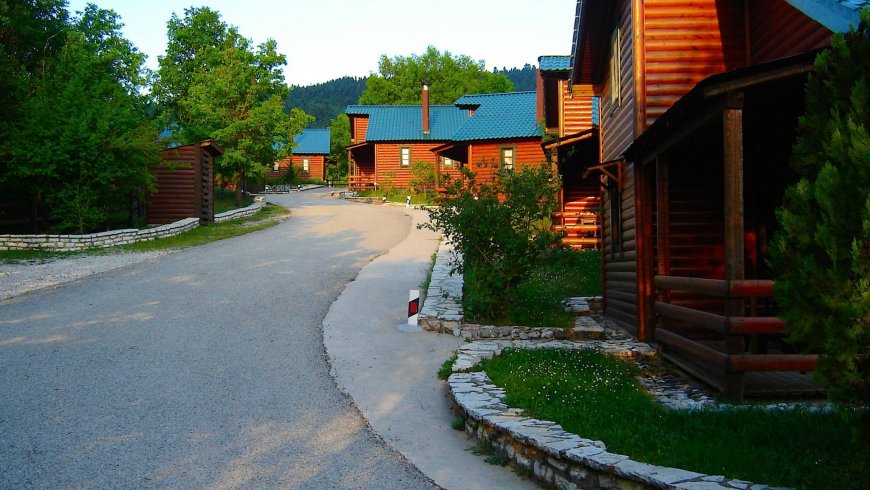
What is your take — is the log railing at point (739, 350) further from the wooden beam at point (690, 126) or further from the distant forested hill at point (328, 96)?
the distant forested hill at point (328, 96)

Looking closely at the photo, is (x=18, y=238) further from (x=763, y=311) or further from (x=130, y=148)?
(x=763, y=311)

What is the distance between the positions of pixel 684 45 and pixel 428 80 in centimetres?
6881

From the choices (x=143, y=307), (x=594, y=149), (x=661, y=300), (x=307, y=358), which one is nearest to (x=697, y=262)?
(x=661, y=300)

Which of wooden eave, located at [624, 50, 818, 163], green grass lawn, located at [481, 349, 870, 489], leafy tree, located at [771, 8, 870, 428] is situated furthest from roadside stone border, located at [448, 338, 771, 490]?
wooden eave, located at [624, 50, 818, 163]

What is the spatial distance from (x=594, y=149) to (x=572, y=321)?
7.53 metres

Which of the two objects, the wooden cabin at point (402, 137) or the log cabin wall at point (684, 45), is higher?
the wooden cabin at point (402, 137)

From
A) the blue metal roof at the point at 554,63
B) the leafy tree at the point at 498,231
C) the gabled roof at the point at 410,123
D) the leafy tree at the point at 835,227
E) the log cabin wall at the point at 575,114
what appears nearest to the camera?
the leafy tree at the point at 835,227

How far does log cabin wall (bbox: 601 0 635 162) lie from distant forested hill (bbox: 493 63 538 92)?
15411 centimetres

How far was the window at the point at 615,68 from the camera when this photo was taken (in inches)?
516

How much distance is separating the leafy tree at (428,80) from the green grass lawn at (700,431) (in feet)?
232

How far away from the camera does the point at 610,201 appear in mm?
14297

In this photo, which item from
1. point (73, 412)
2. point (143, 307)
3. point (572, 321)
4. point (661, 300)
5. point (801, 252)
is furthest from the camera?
point (143, 307)

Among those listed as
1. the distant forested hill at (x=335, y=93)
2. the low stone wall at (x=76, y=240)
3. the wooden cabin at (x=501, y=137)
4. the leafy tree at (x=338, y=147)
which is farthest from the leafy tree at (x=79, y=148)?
the distant forested hill at (x=335, y=93)

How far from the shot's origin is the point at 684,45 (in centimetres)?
1116
